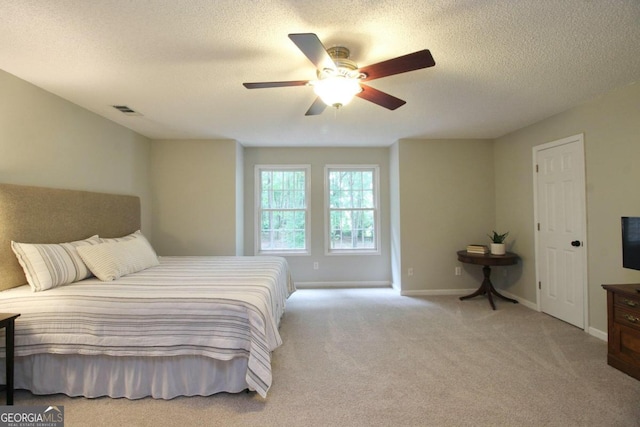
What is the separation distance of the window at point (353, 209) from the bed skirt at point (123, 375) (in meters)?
3.11

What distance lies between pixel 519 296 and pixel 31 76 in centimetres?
574

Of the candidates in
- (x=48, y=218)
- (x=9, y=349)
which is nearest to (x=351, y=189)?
(x=48, y=218)

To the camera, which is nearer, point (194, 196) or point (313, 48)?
point (313, 48)

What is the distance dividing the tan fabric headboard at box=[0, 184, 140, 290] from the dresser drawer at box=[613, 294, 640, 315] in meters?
4.60

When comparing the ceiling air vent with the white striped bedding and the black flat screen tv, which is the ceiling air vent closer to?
the white striped bedding

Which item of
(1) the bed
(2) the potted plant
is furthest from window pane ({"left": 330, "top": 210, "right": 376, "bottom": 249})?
(1) the bed

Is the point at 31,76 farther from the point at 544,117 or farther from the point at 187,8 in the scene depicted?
the point at 544,117

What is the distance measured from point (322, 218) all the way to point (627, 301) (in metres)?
3.57

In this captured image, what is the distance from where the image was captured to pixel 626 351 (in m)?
2.16

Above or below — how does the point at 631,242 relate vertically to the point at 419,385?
above

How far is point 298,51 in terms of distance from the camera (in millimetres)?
1942

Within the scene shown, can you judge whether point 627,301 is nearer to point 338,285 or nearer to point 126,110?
point 338,285

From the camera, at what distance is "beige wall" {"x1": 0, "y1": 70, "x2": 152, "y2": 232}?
231 cm

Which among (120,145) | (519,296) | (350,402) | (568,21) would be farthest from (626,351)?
(120,145)
